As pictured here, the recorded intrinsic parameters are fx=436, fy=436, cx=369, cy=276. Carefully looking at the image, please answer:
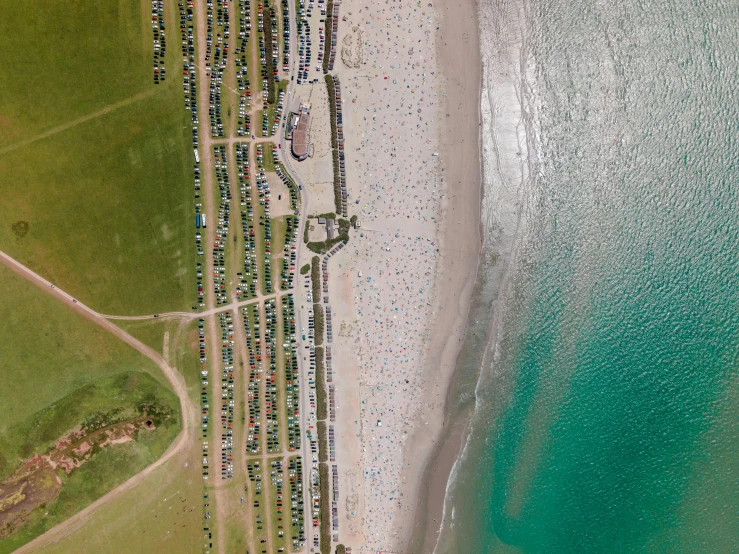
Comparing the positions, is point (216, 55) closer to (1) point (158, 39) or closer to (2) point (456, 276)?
(1) point (158, 39)

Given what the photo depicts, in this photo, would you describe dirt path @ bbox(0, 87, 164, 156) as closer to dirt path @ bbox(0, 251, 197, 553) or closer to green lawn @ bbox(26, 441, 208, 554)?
dirt path @ bbox(0, 251, 197, 553)

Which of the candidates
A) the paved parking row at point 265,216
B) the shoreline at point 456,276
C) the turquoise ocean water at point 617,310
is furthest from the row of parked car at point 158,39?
the turquoise ocean water at point 617,310

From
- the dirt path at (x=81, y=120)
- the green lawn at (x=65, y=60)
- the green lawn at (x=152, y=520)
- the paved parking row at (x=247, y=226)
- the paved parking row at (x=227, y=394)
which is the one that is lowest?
the green lawn at (x=152, y=520)

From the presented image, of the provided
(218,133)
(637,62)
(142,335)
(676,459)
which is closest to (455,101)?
(637,62)

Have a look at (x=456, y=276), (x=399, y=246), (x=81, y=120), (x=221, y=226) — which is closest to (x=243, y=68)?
(x=221, y=226)

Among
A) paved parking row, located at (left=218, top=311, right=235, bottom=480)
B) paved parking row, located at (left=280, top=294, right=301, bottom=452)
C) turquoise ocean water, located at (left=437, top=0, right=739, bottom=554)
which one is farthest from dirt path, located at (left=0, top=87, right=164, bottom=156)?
turquoise ocean water, located at (left=437, top=0, right=739, bottom=554)

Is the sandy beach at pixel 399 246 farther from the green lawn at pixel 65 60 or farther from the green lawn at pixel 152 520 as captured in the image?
the green lawn at pixel 65 60
